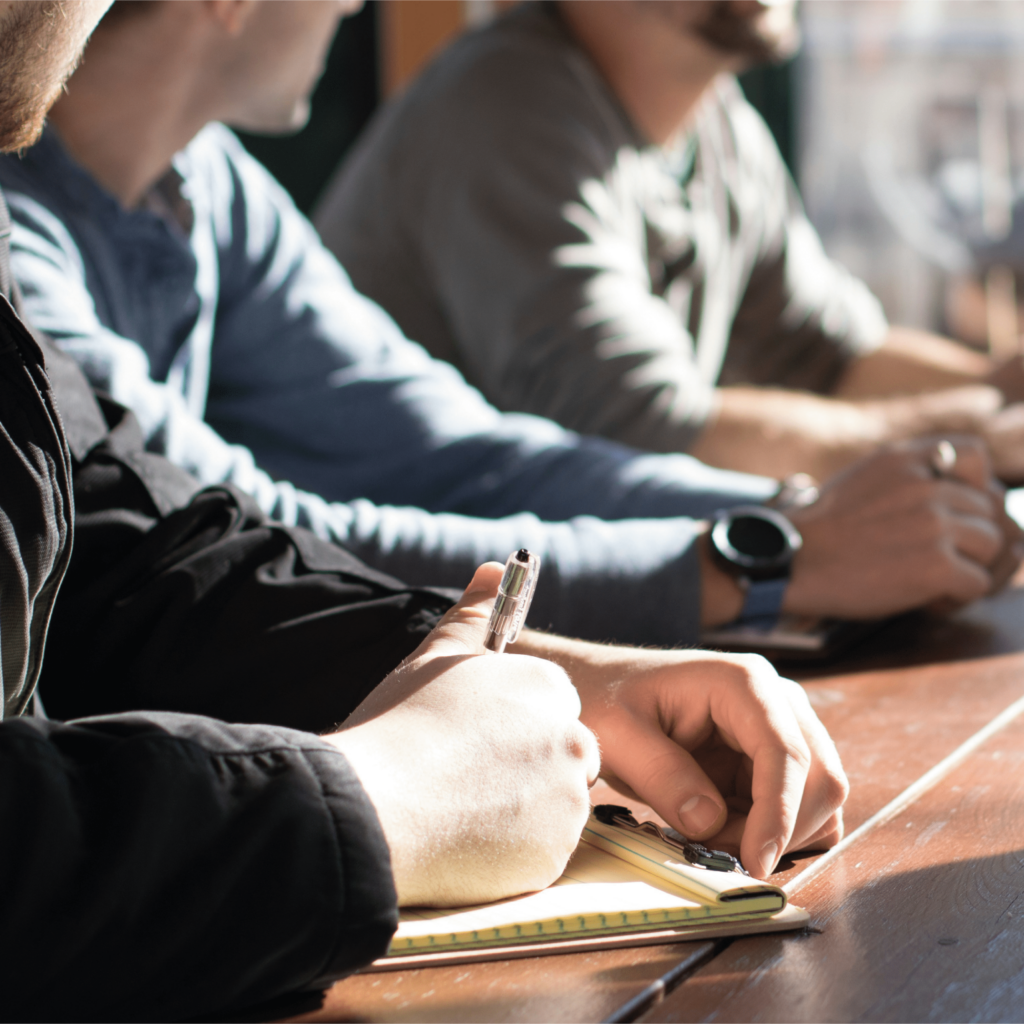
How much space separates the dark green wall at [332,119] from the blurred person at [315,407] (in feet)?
8.82

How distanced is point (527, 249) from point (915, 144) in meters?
3.69

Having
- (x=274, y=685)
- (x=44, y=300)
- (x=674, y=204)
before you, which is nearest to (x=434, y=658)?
(x=274, y=685)

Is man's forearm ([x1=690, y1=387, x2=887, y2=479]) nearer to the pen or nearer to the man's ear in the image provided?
the man's ear

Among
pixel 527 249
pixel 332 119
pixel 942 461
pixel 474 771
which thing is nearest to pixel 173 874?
pixel 474 771

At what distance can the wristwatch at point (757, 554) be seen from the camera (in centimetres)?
95

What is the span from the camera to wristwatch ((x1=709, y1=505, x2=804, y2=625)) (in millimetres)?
947

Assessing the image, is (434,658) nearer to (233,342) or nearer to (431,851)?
(431,851)

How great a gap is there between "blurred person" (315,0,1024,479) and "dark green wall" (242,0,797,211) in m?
2.12

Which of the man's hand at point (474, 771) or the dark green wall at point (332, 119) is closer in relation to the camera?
the man's hand at point (474, 771)

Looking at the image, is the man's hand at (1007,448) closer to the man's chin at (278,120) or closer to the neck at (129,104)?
the man's chin at (278,120)

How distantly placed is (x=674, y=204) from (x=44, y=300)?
1.17 metres

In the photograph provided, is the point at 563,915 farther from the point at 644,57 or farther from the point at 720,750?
the point at 644,57

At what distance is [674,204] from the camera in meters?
1.87

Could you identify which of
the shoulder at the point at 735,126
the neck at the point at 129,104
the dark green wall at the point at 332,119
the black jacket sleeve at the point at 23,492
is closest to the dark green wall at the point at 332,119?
the dark green wall at the point at 332,119
